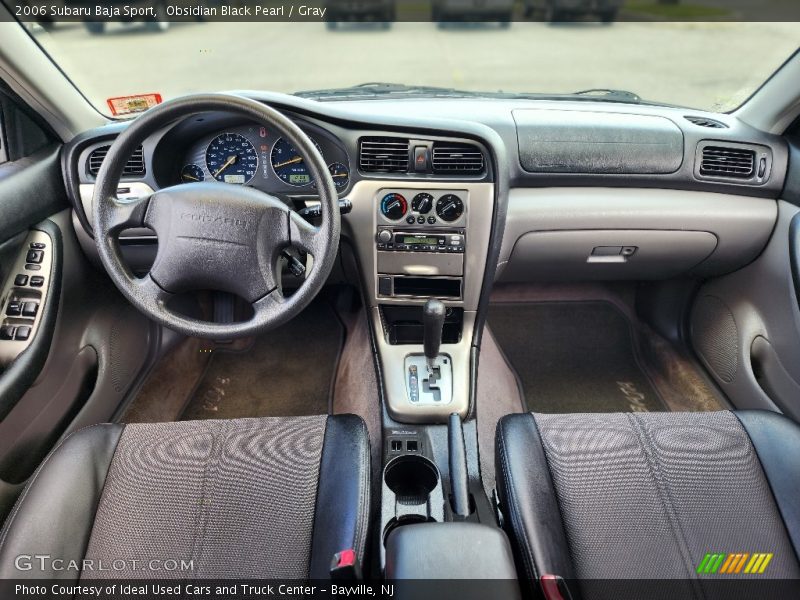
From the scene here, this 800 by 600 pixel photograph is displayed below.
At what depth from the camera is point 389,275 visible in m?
1.91

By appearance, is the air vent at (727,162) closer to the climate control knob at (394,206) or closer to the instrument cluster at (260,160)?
the climate control knob at (394,206)

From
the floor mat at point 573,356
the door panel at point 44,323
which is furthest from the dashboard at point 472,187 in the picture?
the floor mat at point 573,356

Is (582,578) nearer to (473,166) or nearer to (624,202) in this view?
(473,166)

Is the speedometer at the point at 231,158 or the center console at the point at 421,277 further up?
the speedometer at the point at 231,158

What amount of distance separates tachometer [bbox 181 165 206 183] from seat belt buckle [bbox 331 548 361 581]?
1.27 meters

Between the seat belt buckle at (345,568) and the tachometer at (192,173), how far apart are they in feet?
4.18

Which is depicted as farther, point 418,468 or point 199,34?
point 199,34

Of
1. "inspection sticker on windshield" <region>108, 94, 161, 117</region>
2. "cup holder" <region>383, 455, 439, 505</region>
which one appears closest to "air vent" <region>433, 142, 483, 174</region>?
"cup holder" <region>383, 455, 439, 505</region>

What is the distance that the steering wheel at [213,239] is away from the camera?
4.31ft

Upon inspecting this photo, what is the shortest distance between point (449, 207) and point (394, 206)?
179mm

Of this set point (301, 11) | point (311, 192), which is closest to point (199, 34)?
point (301, 11)

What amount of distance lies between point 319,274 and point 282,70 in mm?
1464

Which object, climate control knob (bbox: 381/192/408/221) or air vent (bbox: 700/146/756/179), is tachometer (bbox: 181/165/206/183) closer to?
climate control knob (bbox: 381/192/408/221)

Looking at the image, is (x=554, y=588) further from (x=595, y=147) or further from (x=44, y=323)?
(x=44, y=323)
